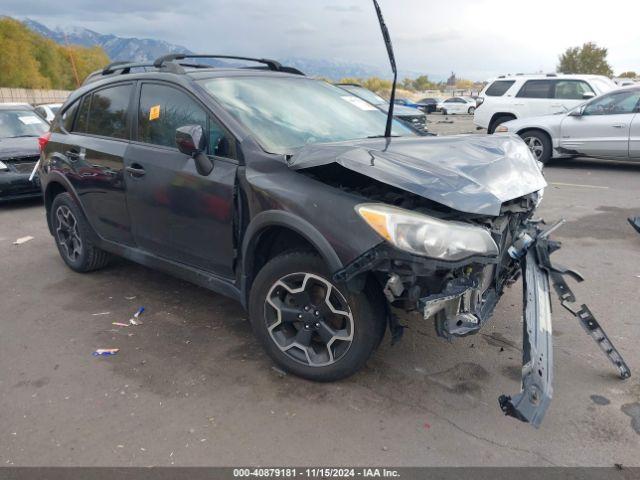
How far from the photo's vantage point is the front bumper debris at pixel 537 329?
243 cm

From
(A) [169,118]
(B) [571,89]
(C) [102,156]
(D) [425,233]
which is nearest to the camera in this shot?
(D) [425,233]

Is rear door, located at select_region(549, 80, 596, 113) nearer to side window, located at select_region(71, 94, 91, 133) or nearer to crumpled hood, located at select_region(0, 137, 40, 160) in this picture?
crumpled hood, located at select_region(0, 137, 40, 160)

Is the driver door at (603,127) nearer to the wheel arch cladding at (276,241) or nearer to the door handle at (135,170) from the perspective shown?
the wheel arch cladding at (276,241)

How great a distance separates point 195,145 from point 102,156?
5.10ft

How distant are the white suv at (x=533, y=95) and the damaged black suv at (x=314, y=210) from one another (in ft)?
34.2

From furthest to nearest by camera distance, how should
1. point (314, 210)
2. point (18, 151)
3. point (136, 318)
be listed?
point (18, 151) → point (136, 318) → point (314, 210)

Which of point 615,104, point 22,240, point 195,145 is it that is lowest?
point 22,240

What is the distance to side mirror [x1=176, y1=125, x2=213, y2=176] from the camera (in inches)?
126

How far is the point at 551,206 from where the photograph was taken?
303 inches

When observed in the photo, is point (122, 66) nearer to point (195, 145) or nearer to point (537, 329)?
point (195, 145)

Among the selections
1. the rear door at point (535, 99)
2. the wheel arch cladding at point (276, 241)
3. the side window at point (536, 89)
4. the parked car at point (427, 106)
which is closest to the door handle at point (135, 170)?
the wheel arch cladding at point (276, 241)

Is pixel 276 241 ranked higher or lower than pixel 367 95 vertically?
lower

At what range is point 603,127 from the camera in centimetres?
1023

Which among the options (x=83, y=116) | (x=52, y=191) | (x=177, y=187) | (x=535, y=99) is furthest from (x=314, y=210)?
(x=535, y=99)
